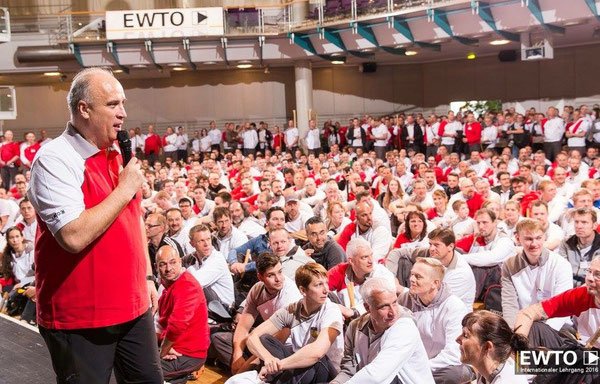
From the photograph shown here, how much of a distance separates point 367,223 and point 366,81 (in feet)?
57.2

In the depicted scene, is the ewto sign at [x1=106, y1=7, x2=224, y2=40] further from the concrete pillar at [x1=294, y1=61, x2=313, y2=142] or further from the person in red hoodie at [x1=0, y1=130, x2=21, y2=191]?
the person in red hoodie at [x1=0, y1=130, x2=21, y2=191]

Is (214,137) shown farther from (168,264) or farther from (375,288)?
(375,288)

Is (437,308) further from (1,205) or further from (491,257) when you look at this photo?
(1,205)

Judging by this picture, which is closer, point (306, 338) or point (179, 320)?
point (306, 338)

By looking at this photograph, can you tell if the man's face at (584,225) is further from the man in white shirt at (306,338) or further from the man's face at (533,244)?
the man in white shirt at (306,338)

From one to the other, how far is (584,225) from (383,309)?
2664mm

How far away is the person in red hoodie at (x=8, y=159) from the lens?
1562 centimetres

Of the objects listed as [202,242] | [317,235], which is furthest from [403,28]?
[202,242]

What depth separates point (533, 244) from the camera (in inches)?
191

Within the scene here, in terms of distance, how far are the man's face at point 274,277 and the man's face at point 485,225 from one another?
2265 millimetres

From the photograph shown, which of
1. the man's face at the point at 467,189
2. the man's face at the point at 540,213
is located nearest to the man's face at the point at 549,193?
the man's face at the point at 467,189

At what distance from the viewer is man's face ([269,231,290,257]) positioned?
589 cm

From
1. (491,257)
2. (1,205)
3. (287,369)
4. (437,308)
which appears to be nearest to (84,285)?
(287,369)

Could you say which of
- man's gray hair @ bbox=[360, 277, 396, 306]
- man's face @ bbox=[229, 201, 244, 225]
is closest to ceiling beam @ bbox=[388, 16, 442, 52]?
man's face @ bbox=[229, 201, 244, 225]
